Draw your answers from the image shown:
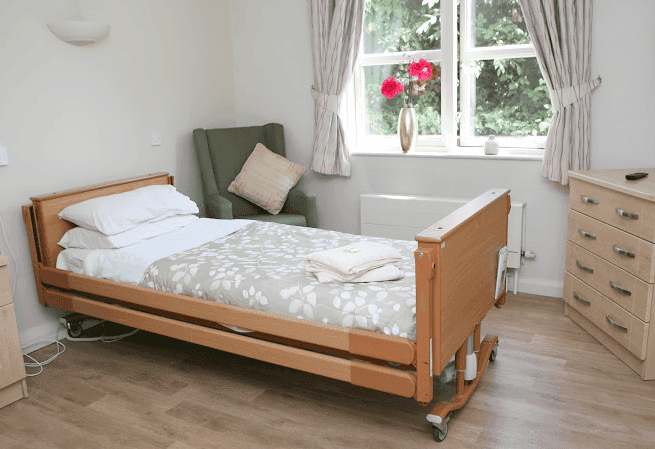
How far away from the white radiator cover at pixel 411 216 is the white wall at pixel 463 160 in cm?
14

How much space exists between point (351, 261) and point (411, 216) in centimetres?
165

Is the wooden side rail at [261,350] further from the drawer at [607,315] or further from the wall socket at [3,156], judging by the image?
the drawer at [607,315]

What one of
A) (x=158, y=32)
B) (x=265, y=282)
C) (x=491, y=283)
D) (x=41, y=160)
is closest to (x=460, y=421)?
(x=491, y=283)

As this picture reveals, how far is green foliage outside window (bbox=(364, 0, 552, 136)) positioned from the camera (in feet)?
11.8

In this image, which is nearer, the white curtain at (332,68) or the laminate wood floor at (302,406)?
the laminate wood floor at (302,406)

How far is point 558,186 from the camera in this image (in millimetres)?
3484

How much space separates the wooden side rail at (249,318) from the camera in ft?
6.50

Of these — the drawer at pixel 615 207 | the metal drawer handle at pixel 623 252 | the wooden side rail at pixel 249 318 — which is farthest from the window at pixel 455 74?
the wooden side rail at pixel 249 318

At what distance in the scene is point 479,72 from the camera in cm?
376

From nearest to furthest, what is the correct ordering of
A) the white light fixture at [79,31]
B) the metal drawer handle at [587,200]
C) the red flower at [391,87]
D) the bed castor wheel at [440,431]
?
1. the bed castor wheel at [440,431]
2. the metal drawer handle at [587,200]
3. the white light fixture at [79,31]
4. the red flower at [391,87]

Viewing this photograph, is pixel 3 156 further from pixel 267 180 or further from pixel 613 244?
pixel 613 244

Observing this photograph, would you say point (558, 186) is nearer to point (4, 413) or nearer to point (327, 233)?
point (327, 233)

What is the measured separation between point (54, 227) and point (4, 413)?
1.01 meters

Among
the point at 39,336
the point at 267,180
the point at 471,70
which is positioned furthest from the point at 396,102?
the point at 39,336
